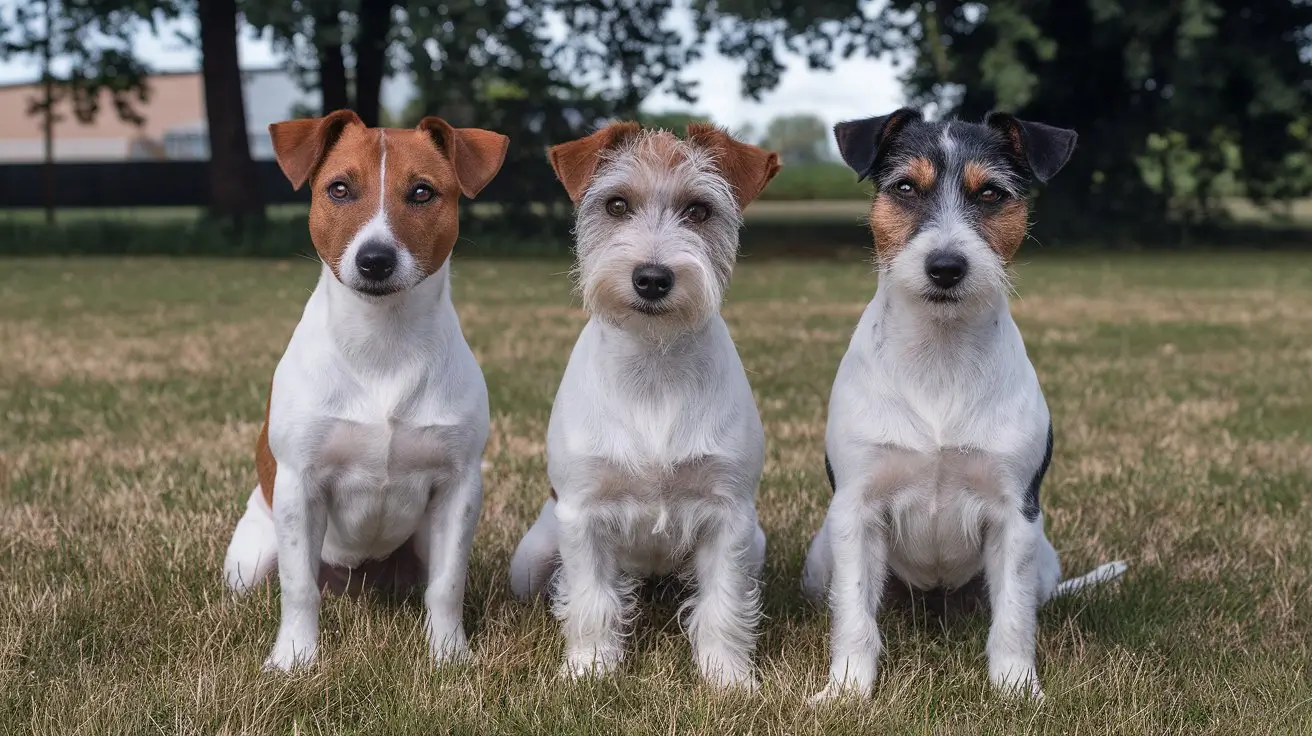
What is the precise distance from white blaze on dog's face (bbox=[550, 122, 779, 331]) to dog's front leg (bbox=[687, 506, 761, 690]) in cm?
73

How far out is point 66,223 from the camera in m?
26.0

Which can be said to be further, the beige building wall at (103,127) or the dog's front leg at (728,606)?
the beige building wall at (103,127)

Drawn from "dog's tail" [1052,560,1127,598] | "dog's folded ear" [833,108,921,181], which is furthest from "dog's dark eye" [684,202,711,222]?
"dog's tail" [1052,560,1127,598]

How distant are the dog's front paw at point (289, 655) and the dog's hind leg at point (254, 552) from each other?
18.5 inches

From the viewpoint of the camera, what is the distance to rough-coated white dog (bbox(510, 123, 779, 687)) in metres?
3.65

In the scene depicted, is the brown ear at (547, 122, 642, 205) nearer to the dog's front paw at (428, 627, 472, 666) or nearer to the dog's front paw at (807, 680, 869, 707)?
the dog's front paw at (428, 627, 472, 666)

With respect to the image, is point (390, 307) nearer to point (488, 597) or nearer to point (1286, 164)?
point (488, 597)

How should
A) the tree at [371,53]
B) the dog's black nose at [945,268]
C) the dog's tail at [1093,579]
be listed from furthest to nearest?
the tree at [371,53]
the dog's tail at [1093,579]
the dog's black nose at [945,268]

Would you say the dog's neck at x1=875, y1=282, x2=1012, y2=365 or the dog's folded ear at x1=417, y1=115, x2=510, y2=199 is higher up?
the dog's folded ear at x1=417, y1=115, x2=510, y2=199

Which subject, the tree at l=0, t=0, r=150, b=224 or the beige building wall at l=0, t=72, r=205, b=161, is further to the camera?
the beige building wall at l=0, t=72, r=205, b=161

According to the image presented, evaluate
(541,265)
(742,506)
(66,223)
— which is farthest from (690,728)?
(66,223)

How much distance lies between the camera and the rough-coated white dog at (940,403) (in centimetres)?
360

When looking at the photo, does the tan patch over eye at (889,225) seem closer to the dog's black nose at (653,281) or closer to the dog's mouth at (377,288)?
the dog's black nose at (653,281)

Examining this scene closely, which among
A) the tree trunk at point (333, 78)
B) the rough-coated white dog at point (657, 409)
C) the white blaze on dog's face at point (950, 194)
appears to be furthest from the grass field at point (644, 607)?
the tree trunk at point (333, 78)
